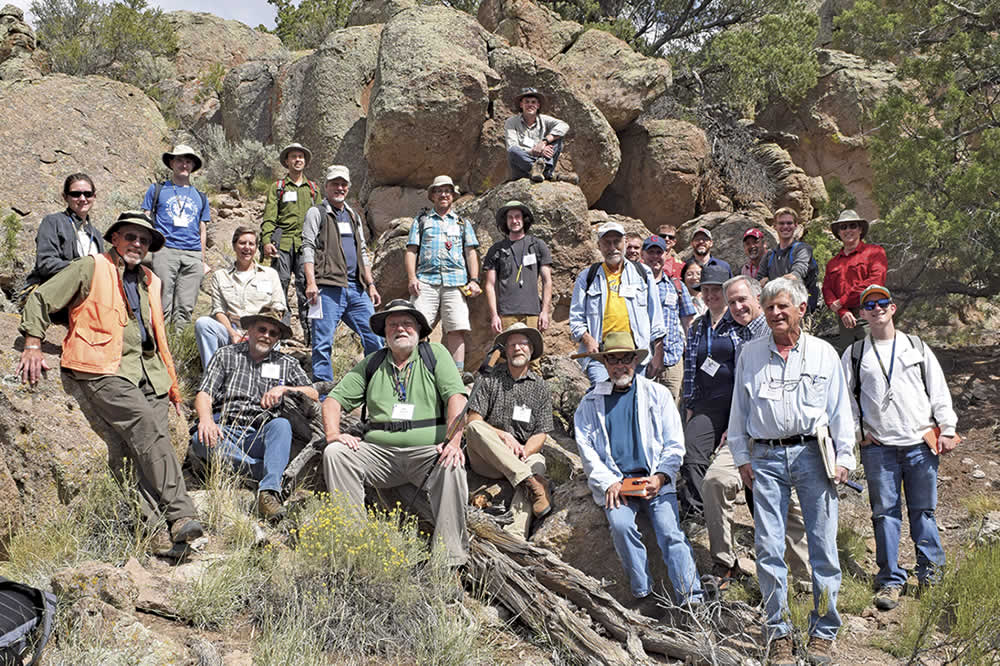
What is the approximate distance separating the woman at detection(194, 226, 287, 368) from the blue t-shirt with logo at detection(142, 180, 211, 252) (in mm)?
840

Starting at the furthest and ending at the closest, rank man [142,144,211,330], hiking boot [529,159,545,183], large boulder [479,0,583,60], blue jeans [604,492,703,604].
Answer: large boulder [479,0,583,60] → hiking boot [529,159,545,183] → man [142,144,211,330] → blue jeans [604,492,703,604]

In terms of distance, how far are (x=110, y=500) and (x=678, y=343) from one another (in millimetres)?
5392

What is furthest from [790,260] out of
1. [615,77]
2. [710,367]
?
[615,77]

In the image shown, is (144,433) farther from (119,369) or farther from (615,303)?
(615,303)

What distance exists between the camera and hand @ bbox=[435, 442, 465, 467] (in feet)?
18.3

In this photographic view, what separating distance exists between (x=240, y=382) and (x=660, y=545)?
372 centimetres

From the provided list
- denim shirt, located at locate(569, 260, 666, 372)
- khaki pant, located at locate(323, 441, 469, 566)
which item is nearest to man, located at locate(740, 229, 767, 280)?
denim shirt, located at locate(569, 260, 666, 372)

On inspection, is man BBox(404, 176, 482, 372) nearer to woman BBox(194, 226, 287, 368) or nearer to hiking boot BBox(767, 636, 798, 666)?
woman BBox(194, 226, 287, 368)

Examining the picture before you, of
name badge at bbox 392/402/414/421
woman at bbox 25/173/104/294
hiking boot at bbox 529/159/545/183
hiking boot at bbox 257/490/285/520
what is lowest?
Result: hiking boot at bbox 257/490/285/520

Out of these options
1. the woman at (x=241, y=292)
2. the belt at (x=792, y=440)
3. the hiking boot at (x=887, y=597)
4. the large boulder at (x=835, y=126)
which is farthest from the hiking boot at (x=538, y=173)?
the large boulder at (x=835, y=126)

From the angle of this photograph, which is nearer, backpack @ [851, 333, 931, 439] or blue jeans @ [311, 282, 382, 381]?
backpack @ [851, 333, 931, 439]

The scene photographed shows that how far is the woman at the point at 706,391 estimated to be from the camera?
627 cm

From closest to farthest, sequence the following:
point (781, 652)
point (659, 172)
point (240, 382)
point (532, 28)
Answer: point (781, 652) → point (240, 382) → point (659, 172) → point (532, 28)

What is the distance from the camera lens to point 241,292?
25.8ft
